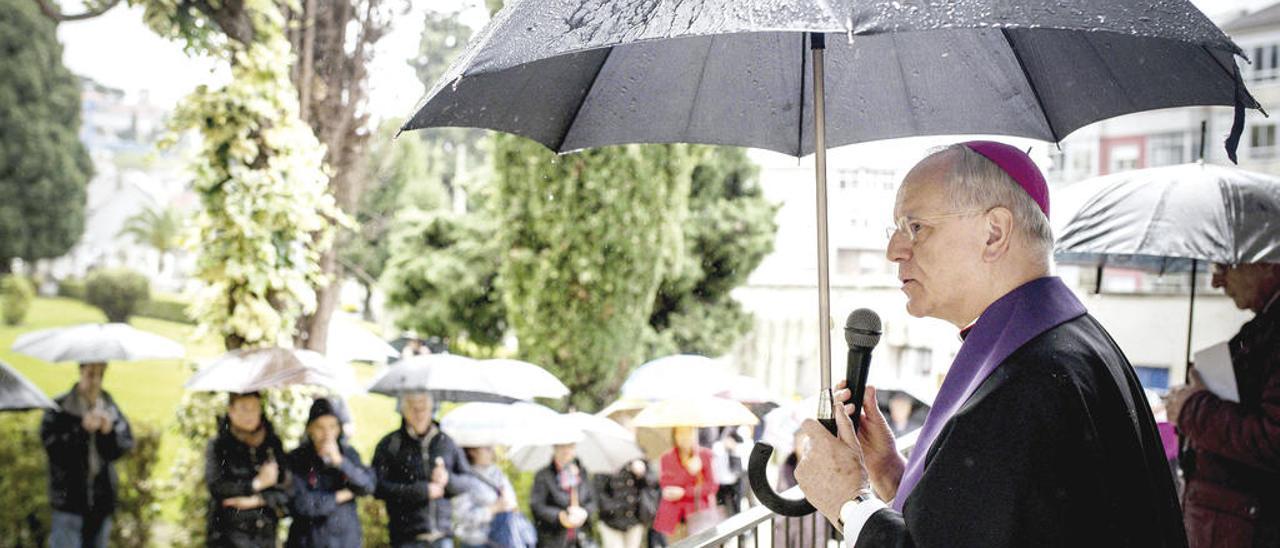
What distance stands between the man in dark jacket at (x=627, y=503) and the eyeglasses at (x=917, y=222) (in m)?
5.96

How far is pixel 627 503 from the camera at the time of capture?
773 cm

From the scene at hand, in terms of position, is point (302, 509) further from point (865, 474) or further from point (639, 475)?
point (865, 474)

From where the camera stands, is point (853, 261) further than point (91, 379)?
Yes

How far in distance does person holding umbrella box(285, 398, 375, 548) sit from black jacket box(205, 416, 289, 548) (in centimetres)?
10

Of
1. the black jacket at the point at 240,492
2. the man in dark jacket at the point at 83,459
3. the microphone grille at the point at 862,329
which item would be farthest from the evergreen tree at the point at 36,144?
the microphone grille at the point at 862,329

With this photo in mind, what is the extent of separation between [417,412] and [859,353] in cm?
484

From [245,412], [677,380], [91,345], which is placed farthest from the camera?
[677,380]

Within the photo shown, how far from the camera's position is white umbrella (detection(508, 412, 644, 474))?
Answer: 730cm

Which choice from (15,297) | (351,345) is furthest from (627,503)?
(15,297)

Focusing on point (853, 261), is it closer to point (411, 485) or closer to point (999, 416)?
point (411, 485)

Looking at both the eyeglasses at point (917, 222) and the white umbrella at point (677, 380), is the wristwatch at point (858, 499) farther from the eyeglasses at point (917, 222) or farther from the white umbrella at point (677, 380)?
the white umbrella at point (677, 380)

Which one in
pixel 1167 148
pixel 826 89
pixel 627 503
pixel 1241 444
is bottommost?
pixel 627 503

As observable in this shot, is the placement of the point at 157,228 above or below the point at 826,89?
below

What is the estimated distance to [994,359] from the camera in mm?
1728
